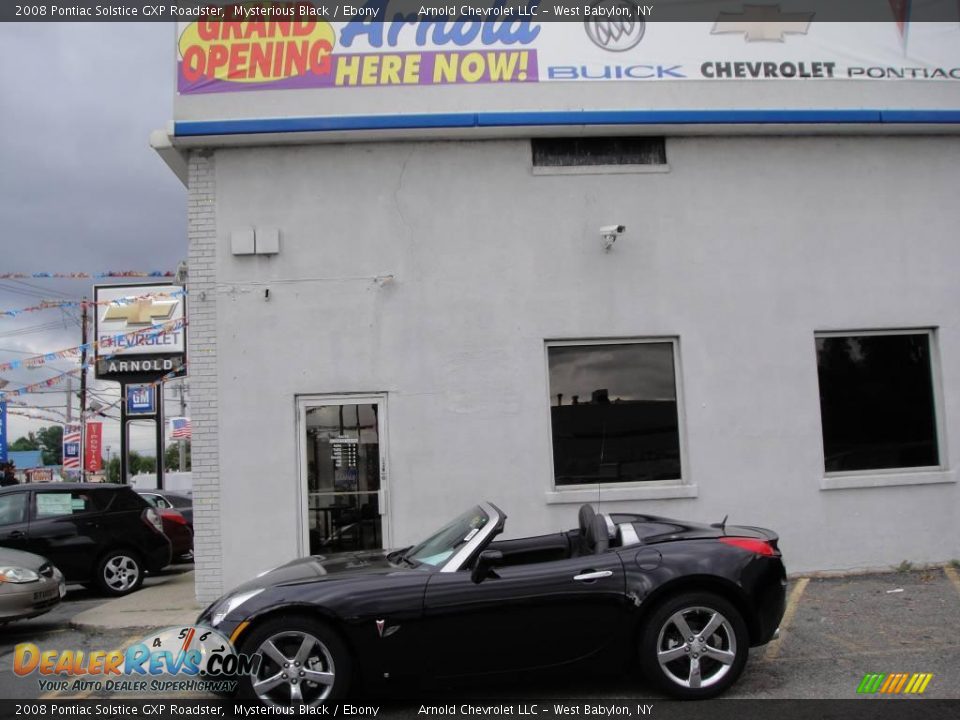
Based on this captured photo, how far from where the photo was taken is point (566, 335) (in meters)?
9.12

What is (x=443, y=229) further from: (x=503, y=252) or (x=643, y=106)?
(x=643, y=106)

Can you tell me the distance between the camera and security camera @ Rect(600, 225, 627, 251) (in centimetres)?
892

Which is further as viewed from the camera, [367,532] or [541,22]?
[541,22]

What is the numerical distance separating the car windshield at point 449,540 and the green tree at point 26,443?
94.3 metres

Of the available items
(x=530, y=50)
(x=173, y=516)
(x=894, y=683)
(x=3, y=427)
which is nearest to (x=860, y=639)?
(x=894, y=683)

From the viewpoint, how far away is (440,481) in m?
8.86

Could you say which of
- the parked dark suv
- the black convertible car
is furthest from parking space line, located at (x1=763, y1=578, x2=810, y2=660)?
the parked dark suv

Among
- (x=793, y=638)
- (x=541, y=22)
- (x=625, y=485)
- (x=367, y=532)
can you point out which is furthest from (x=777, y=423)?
(x=541, y=22)

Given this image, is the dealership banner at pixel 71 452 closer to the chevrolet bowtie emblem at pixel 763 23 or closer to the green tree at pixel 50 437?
the chevrolet bowtie emblem at pixel 763 23

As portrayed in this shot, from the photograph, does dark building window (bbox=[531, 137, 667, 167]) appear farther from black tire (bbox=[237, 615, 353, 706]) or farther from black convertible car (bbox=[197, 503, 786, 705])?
black tire (bbox=[237, 615, 353, 706])

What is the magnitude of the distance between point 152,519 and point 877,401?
30.1 feet

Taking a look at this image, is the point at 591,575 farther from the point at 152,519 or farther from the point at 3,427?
the point at 3,427

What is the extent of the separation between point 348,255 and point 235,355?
60.9 inches

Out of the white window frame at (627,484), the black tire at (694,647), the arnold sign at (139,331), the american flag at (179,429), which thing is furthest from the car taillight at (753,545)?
the american flag at (179,429)
